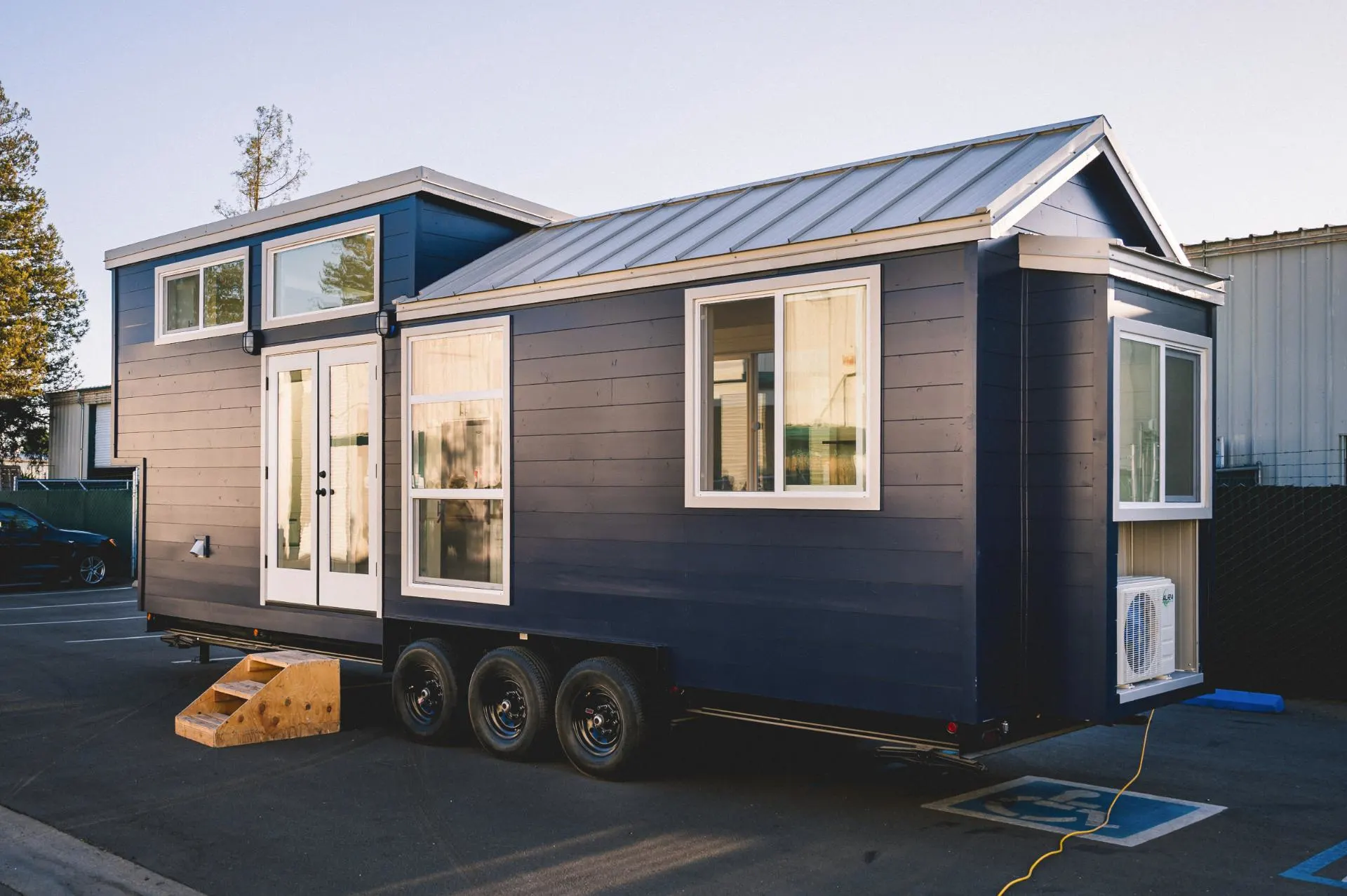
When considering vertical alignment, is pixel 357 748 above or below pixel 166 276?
below

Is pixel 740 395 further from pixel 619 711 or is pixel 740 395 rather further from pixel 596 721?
pixel 596 721

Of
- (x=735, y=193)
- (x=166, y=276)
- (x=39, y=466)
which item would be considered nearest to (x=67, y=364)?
(x=39, y=466)

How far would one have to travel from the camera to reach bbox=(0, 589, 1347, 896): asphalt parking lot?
5324 millimetres

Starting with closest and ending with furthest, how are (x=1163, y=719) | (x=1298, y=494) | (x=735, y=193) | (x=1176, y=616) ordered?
1. (x=1176, y=616)
2. (x=735, y=193)
3. (x=1163, y=719)
4. (x=1298, y=494)

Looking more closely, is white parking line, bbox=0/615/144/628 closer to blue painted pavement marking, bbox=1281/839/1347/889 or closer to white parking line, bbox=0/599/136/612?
white parking line, bbox=0/599/136/612

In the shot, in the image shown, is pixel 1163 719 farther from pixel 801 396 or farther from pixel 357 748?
pixel 357 748

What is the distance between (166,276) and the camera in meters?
10.7

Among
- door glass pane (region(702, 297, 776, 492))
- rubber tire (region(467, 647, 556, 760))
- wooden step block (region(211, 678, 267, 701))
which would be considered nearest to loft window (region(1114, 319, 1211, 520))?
door glass pane (region(702, 297, 776, 492))

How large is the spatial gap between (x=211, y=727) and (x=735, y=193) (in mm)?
5260

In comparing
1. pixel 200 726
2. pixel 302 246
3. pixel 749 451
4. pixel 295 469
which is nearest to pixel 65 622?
pixel 295 469

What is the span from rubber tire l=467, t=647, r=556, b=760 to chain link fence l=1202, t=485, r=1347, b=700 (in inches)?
233

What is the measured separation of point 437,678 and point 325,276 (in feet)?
11.3

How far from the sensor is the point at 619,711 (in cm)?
696

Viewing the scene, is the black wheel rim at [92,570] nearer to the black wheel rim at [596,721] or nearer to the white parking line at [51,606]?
the white parking line at [51,606]
